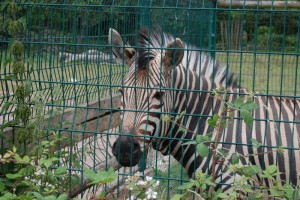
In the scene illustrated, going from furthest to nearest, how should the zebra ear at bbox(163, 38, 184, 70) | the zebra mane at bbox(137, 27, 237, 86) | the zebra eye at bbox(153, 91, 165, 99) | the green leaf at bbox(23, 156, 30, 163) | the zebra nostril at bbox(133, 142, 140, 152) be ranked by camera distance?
the zebra mane at bbox(137, 27, 237, 86)
the zebra eye at bbox(153, 91, 165, 99)
the zebra nostril at bbox(133, 142, 140, 152)
the zebra ear at bbox(163, 38, 184, 70)
the green leaf at bbox(23, 156, 30, 163)

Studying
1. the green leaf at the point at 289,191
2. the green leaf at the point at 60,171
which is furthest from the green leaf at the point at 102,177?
the green leaf at the point at 289,191

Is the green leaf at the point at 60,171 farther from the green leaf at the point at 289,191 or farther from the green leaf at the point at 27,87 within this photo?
the green leaf at the point at 289,191

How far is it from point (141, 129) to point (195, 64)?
3.78 feet

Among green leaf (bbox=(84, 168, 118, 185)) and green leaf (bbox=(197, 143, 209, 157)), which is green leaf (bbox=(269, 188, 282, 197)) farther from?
green leaf (bbox=(84, 168, 118, 185))

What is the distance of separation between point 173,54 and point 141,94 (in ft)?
1.35

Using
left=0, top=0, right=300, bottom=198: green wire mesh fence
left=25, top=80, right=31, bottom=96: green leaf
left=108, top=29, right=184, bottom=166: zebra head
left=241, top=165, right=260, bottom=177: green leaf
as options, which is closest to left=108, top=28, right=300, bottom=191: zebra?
left=108, top=29, right=184, bottom=166: zebra head

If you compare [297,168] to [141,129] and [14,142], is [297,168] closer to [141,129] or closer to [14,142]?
[141,129]

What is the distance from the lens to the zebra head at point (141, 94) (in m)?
4.37

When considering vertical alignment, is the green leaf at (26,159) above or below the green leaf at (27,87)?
below

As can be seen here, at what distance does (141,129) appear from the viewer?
448cm

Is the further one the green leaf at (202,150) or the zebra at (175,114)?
the zebra at (175,114)

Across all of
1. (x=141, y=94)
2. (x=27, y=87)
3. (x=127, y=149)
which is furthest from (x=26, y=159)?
(x=141, y=94)

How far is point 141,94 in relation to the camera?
4.58 meters

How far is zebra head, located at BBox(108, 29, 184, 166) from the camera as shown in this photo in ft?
14.3
